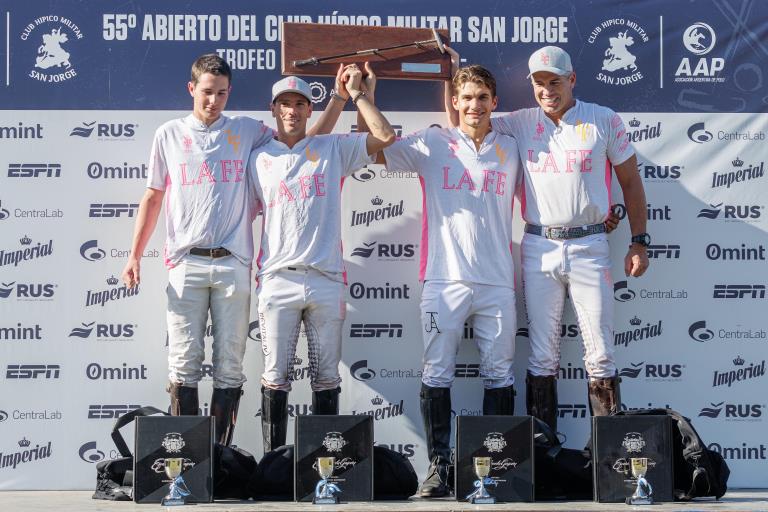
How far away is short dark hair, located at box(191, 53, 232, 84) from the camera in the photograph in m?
5.29

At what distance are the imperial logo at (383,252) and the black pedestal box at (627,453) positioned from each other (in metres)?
1.59

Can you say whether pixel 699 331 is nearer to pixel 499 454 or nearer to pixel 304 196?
pixel 499 454

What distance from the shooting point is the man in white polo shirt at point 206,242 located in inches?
206

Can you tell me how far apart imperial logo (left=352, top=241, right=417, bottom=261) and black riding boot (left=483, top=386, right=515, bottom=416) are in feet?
→ 3.15

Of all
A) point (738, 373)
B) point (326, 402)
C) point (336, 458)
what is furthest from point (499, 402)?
point (738, 373)

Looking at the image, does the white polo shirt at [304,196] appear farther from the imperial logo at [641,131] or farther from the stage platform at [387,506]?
the imperial logo at [641,131]

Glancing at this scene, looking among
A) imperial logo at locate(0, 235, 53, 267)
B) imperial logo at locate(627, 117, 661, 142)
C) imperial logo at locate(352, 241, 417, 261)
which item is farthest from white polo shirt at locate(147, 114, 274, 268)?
imperial logo at locate(627, 117, 661, 142)

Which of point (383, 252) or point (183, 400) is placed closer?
point (183, 400)

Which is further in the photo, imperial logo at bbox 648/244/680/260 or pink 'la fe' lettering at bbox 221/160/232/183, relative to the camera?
imperial logo at bbox 648/244/680/260

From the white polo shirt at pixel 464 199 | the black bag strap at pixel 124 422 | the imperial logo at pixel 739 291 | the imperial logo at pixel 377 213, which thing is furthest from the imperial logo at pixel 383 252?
the imperial logo at pixel 739 291

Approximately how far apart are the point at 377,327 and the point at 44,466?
6.38ft

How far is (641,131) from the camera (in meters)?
5.87

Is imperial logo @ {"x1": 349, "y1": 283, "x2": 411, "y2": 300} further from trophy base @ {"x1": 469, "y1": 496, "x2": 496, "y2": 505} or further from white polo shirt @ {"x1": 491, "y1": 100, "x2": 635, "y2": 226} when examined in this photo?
trophy base @ {"x1": 469, "y1": 496, "x2": 496, "y2": 505}

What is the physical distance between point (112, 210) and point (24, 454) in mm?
1398
